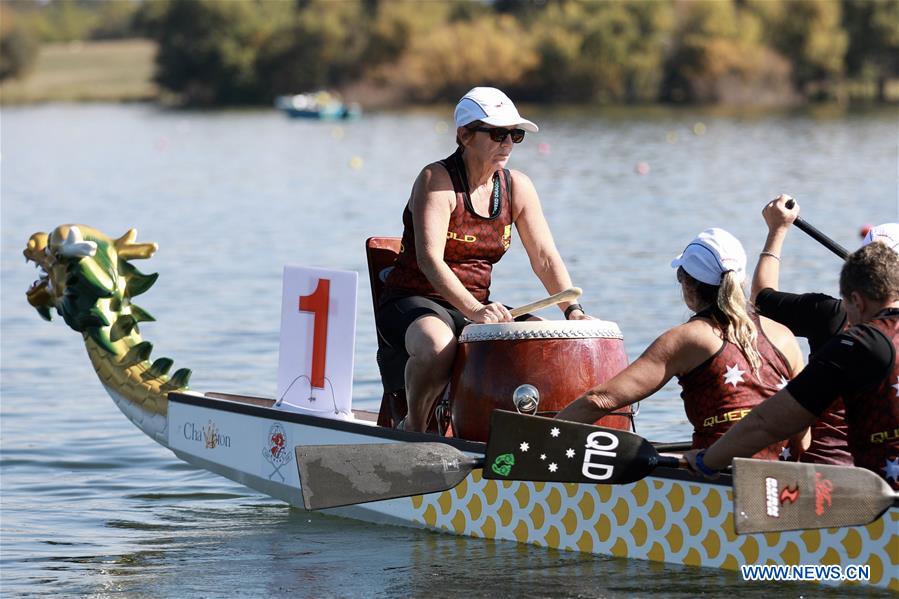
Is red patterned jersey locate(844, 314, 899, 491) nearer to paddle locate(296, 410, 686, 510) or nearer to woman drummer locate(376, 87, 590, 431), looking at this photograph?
paddle locate(296, 410, 686, 510)

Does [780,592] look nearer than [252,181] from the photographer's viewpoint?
Yes

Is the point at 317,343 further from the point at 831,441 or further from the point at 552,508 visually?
the point at 831,441

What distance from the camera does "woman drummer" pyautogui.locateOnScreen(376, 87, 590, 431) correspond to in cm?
689

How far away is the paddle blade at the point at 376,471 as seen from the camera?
6.46 meters

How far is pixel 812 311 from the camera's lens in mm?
6473

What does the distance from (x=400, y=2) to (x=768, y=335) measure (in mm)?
85620

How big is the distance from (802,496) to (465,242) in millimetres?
2125

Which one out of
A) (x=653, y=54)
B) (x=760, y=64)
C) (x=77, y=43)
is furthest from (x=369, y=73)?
(x=77, y=43)

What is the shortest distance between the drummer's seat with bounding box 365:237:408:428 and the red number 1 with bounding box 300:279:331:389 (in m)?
0.25

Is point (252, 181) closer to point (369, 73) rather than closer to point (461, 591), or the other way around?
point (461, 591)

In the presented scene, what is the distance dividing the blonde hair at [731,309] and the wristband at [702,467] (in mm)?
412

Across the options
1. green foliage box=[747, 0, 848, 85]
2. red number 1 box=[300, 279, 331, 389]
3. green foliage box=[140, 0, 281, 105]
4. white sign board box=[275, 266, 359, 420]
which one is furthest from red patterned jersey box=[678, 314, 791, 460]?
green foliage box=[140, 0, 281, 105]

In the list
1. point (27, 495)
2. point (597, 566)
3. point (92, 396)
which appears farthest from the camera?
point (92, 396)

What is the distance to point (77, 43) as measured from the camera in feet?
457
